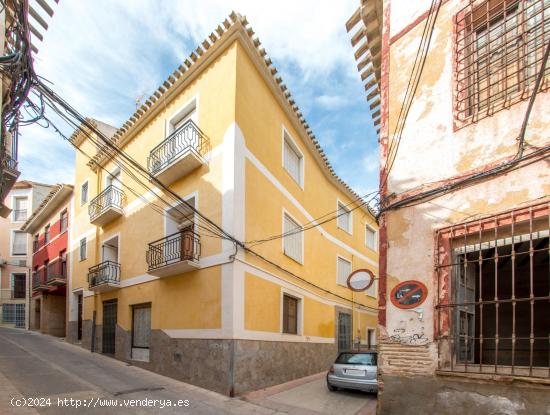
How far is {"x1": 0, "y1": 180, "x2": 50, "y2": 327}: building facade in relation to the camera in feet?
79.6

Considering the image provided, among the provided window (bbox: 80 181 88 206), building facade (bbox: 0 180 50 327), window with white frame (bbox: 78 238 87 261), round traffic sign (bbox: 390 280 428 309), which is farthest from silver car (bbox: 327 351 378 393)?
building facade (bbox: 0 180 50 327)

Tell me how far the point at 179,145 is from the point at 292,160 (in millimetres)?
4376

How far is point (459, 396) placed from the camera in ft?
13.5

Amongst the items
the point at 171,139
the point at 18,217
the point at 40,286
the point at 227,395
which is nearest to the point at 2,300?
the point at 18,217

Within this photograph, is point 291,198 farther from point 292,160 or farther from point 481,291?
point 481,291

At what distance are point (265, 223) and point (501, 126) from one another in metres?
6.71

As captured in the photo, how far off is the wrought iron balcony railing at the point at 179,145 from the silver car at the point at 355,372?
6.48 m

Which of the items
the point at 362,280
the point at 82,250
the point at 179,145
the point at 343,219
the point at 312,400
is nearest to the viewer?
the point at 362,280

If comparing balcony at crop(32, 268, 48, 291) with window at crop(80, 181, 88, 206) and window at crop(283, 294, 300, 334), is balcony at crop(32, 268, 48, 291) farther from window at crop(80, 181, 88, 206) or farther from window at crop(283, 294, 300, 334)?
window at crop(283, 294, 300, 334)

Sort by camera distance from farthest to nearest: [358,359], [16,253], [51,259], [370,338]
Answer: [16,253] < [51,259] < [370,338] < [358,359]

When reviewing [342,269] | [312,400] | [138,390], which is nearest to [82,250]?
[138,390]

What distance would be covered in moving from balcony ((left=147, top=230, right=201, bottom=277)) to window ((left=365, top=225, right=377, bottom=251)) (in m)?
12.9

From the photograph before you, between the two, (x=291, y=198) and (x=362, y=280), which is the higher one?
(x=291, y=198)

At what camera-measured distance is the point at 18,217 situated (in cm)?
2556
